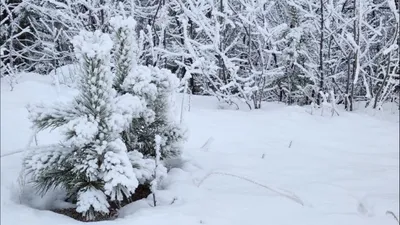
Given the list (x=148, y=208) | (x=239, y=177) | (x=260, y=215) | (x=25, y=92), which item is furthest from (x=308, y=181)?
(x=25, y=92)

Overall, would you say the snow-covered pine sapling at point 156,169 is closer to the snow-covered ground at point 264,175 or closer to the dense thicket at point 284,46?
the snow-covered ground at point 264,175

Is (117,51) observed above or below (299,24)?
below

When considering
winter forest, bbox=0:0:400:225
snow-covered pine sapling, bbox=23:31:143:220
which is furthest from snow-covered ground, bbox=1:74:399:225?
snow-covered pine sapling, bbox=23:31:143:220

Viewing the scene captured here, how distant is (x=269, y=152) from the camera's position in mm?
2979

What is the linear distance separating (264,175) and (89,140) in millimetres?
1027

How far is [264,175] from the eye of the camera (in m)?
2.53

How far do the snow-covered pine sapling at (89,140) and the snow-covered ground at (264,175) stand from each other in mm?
138

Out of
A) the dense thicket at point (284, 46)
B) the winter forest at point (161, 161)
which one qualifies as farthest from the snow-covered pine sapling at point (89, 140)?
the dense thicket at point (284, 46)

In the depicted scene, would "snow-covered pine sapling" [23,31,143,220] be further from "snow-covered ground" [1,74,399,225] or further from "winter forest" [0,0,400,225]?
"snow-covered ground" [1,74,399,225]

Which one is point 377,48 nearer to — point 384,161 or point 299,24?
point 299,24

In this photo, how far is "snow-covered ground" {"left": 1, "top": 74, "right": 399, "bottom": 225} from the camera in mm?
2004

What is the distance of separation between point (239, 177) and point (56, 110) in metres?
0.98

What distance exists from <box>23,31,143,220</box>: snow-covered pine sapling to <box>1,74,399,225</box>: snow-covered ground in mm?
138

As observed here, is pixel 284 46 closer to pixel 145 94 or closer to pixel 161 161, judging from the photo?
pixel 161 161
